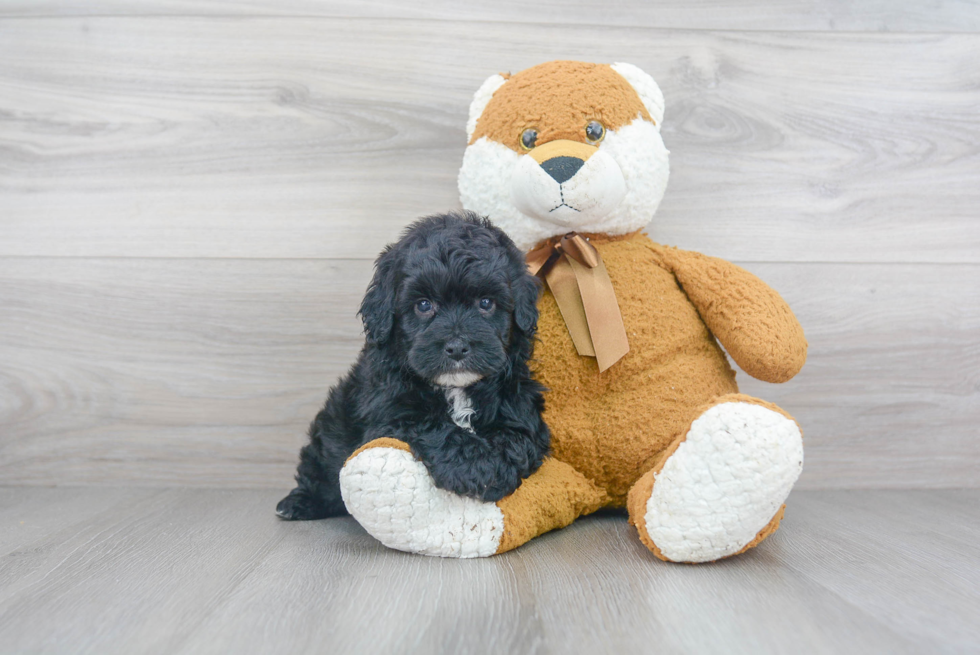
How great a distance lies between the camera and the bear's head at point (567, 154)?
3.67 feet

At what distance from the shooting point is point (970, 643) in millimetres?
764

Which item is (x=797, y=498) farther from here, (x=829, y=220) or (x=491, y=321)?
(x=491, y=321)

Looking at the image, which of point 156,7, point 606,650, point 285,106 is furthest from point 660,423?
point 156,7

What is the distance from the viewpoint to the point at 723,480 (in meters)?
0.94

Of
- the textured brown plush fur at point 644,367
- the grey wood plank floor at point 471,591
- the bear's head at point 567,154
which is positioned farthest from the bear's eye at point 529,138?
the grey wood plank floor at point 471,591

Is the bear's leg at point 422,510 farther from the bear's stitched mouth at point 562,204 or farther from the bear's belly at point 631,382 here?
the bear's stitched mouth at point 562,204

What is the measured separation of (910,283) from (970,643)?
98 cm

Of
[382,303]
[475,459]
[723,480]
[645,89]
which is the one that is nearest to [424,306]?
[382,303]

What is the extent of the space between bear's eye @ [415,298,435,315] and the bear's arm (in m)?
0.45

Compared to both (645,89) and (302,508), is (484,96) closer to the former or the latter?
(645,89)

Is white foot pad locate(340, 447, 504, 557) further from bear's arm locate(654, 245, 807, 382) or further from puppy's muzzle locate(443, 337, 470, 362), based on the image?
bear's arm locate(654, 245, 807, 382)

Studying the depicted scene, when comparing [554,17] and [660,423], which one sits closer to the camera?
[660,423]

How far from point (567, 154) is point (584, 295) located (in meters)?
0.22

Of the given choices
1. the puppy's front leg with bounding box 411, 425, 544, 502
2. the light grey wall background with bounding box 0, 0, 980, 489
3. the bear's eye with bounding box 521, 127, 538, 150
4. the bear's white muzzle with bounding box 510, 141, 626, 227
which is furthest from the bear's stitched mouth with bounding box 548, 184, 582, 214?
the light grey wall background with bounding box 0, 0, 980, 489
